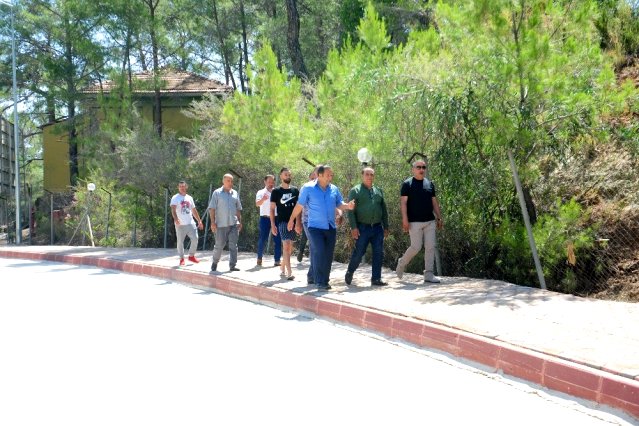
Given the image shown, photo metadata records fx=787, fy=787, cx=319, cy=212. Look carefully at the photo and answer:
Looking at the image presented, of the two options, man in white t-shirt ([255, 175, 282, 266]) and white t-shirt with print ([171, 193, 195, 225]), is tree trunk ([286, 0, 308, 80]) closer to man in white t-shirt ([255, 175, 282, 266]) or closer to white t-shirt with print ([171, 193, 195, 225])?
white t-shirt with print ([171, 193, 195, 225])

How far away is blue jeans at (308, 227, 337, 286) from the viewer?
35.9 ft

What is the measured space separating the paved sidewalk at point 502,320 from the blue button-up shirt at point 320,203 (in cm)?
98

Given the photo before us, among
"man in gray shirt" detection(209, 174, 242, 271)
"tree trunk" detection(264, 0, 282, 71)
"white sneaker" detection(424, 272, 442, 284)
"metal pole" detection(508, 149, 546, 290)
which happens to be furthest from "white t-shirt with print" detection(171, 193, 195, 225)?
"tree trunk" detection(264, 0, 282, 71)

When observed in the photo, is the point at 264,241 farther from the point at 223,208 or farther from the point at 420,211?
the point at 420,211

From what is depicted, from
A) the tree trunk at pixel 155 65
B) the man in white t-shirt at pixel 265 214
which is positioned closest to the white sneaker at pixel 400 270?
the man in white t-shirt at pixel 265 214

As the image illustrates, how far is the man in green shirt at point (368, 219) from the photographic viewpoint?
36.2ft

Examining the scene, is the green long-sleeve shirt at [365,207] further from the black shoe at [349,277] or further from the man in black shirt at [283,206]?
the man in black shirt at [283,206]

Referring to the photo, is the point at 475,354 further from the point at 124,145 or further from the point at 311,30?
the point at 311,30

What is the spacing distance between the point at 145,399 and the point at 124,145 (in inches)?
952

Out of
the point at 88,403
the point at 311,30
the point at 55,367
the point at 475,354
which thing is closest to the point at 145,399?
the point at 88,403

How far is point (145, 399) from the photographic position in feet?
19.2

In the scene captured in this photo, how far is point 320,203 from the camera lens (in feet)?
36.0

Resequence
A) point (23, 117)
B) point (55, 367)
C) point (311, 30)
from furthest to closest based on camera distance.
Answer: point (23, 117), point (311, 30), point (55, 367)

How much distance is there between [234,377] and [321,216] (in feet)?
15.1
